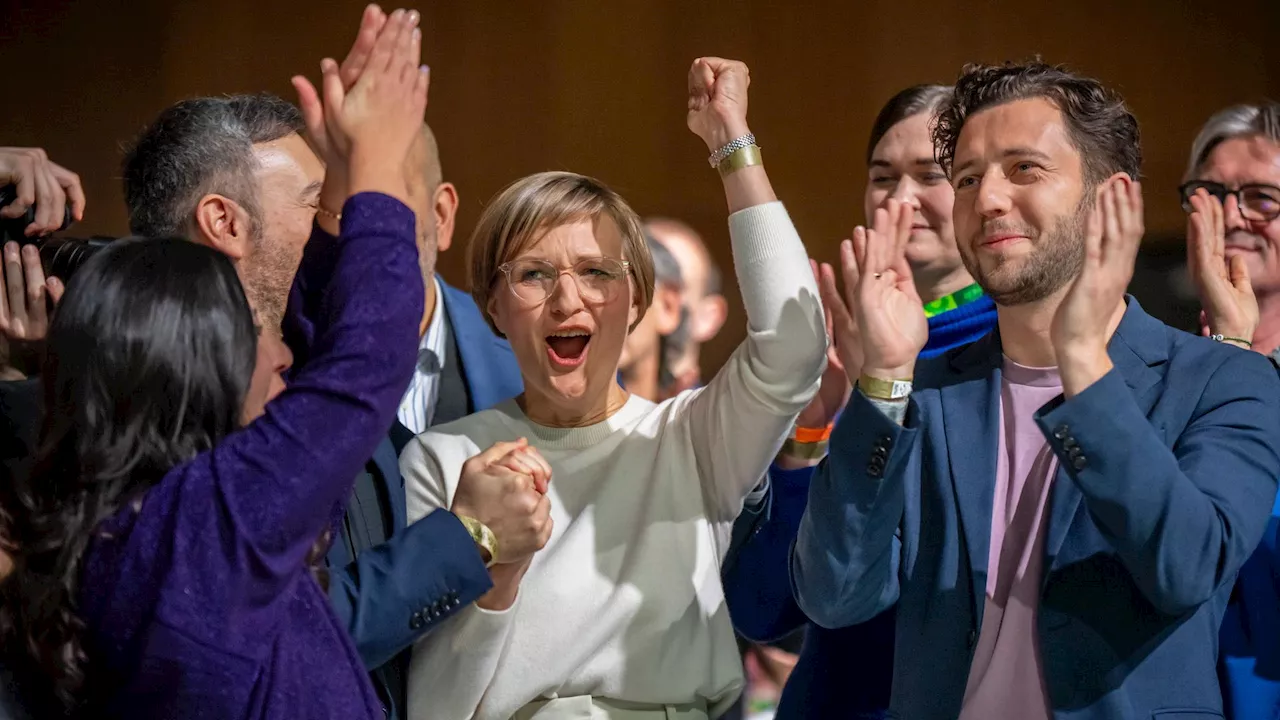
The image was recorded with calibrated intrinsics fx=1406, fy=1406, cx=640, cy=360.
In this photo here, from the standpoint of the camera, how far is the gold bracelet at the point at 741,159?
1716 mm

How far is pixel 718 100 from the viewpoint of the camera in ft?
5.79

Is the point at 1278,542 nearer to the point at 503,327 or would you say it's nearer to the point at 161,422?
the point at 503,327

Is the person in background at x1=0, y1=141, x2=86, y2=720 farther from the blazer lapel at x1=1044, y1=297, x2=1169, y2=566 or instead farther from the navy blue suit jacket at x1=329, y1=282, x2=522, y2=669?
the blazer lapel at x1=1044, y1=297, x2=1169, y2=566

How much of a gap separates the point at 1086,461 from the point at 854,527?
27 centimetres

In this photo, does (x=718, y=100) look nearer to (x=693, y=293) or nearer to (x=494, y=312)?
(x=494, y=312)

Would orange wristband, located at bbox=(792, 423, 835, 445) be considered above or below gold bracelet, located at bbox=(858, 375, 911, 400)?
below

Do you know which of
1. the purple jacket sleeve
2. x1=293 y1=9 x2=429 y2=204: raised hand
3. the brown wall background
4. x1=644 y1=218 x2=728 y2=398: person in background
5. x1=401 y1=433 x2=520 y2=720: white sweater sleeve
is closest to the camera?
the purple jacket sleeve

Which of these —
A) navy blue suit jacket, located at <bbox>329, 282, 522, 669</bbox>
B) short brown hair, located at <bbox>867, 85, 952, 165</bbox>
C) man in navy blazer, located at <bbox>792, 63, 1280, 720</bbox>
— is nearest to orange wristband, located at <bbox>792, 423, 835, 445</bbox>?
man in navy blazer, located at <bbox>792, 63, 1280, 720</bbox>

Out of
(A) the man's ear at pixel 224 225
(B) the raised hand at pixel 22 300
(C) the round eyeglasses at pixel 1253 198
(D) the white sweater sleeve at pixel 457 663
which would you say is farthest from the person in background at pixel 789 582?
(B) the raised hand at pixel 22 300

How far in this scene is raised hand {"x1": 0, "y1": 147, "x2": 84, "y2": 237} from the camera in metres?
1.94

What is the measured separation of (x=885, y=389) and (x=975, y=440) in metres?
0.18

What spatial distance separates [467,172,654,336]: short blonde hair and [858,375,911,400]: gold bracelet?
1.22 feet

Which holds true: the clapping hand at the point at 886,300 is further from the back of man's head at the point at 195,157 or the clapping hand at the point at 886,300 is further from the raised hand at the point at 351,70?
the back of man's head at the point at 195,157

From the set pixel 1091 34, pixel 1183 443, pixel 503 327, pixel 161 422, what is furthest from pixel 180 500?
pixel 1091 34
